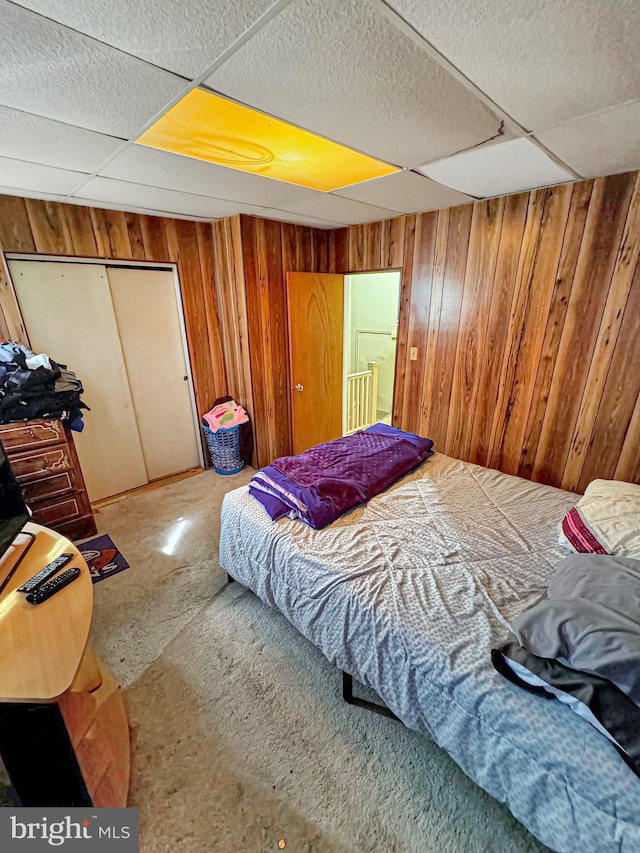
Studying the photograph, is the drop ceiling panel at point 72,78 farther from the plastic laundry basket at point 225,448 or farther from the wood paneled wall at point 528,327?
the plastic laundry basket at point 225,448

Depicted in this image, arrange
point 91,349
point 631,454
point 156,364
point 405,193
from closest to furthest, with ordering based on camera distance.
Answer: point 631,454
point 405,193
point 91,349
point 156,364

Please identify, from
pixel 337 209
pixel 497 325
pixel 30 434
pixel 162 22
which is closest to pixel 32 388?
pixel 30 434

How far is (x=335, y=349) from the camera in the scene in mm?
3850

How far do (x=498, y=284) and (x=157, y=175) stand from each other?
7.37ft

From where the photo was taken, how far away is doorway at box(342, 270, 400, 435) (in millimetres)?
4480

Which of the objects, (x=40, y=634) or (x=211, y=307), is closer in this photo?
(x=40, y=634)

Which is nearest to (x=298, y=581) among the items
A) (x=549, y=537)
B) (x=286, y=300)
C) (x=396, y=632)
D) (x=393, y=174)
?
(x=396, y=632)

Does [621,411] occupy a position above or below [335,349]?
below

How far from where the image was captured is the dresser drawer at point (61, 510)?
240 cm

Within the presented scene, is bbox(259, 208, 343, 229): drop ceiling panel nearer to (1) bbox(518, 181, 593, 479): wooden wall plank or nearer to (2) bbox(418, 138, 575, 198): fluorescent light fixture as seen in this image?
(2) bbox(418, 138, 575, 198): fluorescent light fixture

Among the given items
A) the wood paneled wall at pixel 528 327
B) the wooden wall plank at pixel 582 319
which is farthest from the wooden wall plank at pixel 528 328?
the wooden wall plank at pixel 582 319

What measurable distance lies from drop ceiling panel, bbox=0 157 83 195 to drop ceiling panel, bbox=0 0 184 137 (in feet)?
2.30

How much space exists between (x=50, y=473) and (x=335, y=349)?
9.04ft

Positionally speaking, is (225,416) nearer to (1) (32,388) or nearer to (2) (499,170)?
(1) (32,388)
